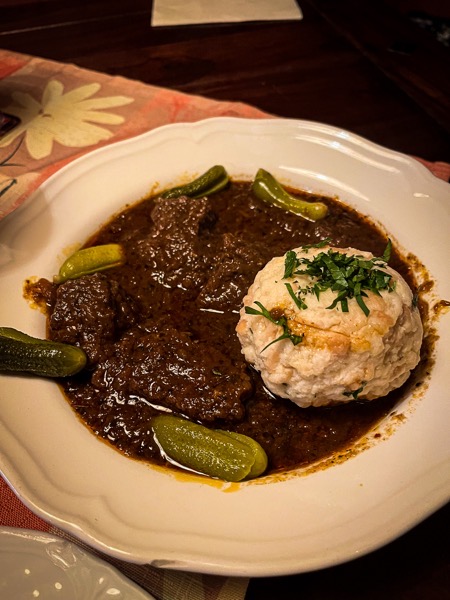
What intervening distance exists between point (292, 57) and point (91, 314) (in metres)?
4.00

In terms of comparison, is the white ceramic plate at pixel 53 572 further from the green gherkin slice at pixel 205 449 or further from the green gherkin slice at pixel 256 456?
Result: the green gherkin slice at pixel 256 456

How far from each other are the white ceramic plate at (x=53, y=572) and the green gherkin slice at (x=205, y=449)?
647mm

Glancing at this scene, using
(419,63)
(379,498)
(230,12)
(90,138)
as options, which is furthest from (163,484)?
(230,12)

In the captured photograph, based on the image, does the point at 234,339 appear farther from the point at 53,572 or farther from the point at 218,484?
the point at 53,572

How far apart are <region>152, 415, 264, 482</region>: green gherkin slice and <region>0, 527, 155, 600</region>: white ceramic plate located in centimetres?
65

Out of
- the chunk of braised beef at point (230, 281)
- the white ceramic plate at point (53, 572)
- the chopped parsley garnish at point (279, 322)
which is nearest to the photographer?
the white ceramic plate at point (53, 572)

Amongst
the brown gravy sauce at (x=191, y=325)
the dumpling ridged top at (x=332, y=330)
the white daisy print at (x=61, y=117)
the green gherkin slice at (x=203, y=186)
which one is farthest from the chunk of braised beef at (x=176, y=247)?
the white daisy print at (x=61, y=117)

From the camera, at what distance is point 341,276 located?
9.84 feet

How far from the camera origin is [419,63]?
5555 mm

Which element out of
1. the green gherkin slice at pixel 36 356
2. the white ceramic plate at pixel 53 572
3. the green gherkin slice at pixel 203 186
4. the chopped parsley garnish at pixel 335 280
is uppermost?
the chopped parsley garnish at pixel 335 280

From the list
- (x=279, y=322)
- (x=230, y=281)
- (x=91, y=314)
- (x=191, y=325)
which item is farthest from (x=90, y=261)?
(x=279, y=322)

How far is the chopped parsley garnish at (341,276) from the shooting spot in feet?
9.66

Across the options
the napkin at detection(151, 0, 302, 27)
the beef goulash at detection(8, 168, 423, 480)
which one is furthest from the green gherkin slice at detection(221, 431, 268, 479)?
the napkin at detection(151, 0, 302, 27)

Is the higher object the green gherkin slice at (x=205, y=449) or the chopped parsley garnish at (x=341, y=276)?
the chopped parsley garnish at (x=341, y=276)
